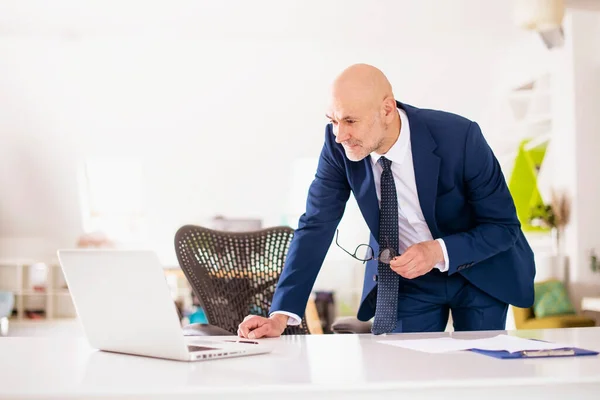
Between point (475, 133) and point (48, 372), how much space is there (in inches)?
56.9

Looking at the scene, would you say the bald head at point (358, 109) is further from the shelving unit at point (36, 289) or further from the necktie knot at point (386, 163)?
the shelving unit at point (36, 289)

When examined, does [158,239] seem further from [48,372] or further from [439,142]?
[48,372]

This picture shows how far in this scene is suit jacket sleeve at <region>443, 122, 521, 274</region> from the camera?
222cm

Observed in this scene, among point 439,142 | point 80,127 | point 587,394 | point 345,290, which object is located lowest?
point 345,290

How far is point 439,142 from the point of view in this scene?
2283mm

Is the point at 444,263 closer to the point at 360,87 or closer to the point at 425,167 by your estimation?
the point at 425,167

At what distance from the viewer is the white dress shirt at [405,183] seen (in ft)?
7.53

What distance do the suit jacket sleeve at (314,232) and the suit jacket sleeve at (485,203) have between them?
0.37 m

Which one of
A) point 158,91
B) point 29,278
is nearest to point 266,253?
point 158,91

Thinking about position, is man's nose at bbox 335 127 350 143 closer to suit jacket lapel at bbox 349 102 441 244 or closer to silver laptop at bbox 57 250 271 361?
suit jacket lapel at bbox 349 102 441 244

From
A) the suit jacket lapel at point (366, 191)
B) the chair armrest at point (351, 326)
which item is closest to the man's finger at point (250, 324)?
the suit jacket lapel at point (366, 191)

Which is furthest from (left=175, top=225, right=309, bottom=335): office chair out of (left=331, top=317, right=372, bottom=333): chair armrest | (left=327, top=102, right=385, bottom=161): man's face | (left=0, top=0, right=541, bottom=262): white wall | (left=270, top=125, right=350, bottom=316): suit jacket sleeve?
(left=0, top=0, right=541, bottom=262): white wall

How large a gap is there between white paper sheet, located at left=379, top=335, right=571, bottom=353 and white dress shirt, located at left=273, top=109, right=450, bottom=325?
635 millimetres

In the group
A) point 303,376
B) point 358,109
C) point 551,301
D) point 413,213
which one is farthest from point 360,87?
point 551,301
